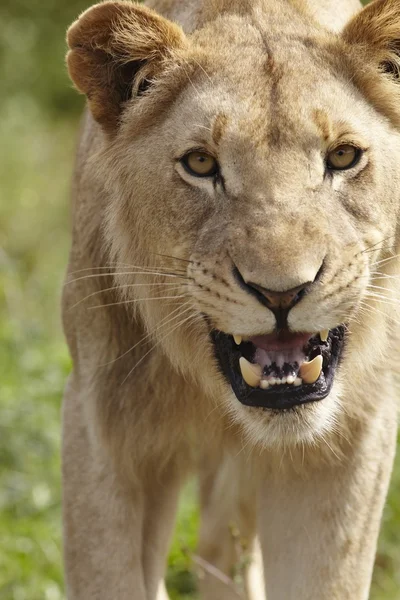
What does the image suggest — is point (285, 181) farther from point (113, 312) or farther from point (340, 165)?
point (113, 312)

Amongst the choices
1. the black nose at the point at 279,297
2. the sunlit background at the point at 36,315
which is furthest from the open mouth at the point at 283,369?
the sunlit background at the point at 36,315

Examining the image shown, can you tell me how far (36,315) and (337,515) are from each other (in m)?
4.12

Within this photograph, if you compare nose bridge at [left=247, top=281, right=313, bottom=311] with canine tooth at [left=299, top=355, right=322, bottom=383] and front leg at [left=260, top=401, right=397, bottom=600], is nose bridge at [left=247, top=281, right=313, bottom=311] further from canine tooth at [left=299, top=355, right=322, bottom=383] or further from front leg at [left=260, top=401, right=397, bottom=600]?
front leg at [left=260, top=401, right=397, bottom=600]

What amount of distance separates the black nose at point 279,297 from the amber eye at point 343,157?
0.40m

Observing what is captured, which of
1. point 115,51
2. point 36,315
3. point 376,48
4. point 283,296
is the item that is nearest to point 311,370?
point 283,296

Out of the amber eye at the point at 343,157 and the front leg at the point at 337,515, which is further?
the front leg at the point at 337,515

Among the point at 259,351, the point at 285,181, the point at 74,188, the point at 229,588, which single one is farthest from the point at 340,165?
the point at 229,588

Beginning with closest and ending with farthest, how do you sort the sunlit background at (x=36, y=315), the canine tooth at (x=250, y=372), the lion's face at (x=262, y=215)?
the lion's face at (x=262, y=215)
the canine tooth at (x=250, y=372)
the sunlit background at (x=36, y=315)

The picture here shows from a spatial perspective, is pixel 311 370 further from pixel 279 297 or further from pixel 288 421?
pixel 279 297

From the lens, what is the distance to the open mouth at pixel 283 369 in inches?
127

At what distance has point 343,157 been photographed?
334cm

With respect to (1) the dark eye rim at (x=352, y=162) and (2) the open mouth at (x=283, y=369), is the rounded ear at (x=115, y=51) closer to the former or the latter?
(1) the dark eye rim at (x=352, y=162)

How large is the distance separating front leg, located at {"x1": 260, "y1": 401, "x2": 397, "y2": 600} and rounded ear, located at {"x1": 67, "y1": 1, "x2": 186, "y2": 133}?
45.1 inches

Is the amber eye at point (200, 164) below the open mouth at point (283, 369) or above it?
above
